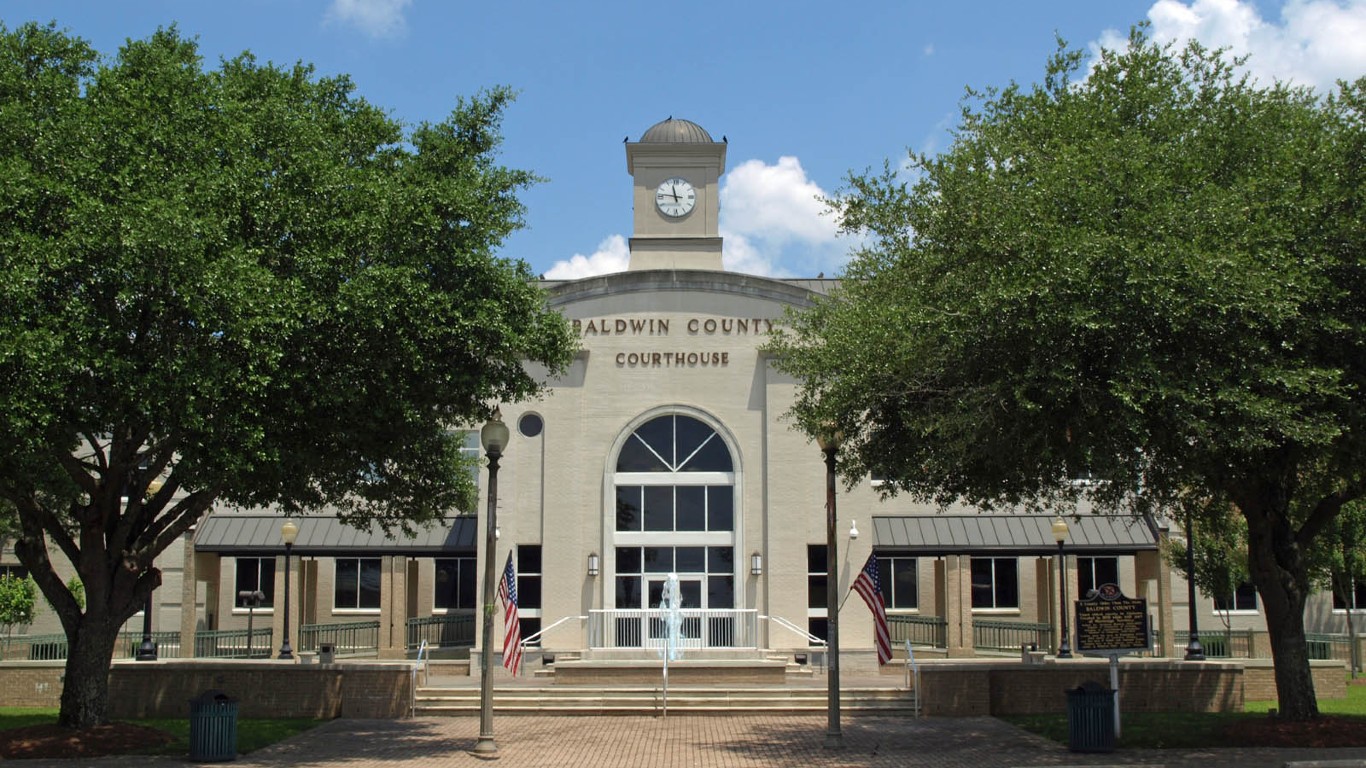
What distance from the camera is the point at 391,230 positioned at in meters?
16.3

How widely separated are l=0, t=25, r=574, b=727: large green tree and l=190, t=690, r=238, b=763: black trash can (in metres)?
2.29

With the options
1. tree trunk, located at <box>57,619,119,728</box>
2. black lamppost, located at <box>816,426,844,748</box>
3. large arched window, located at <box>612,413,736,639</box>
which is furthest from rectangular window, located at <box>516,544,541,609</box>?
tree trunk, located at <box>57,619,119,728</box>

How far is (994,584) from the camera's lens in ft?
119

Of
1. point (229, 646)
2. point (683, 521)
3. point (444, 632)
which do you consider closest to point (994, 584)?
point (683, 521)

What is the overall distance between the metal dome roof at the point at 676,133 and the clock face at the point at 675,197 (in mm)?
1085

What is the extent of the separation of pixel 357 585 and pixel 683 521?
11.8 meters

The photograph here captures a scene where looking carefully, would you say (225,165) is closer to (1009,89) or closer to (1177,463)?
(1009,89)

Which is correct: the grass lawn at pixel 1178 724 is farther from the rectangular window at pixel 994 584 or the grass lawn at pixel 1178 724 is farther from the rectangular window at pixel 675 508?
the rectangular window at pixel 994 584

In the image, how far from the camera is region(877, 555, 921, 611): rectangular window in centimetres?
3544

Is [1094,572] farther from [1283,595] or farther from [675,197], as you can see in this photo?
[1283,595]

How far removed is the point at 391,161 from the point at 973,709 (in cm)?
1331

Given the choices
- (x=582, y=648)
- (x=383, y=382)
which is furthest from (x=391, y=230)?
(x=582, y=648)

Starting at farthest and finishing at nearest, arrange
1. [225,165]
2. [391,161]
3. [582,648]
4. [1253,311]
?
[582,648], [391,161], [225,165], [1253,311]

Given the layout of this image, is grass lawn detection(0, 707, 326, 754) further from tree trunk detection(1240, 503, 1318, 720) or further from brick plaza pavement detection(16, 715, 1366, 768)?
tree trunk detection(1240, 503, 1318, 720)
